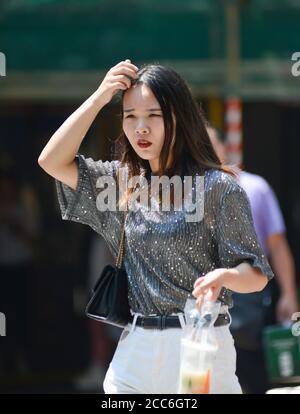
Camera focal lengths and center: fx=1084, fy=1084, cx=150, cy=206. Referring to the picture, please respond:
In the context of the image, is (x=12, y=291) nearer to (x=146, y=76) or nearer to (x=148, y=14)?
(x=148, y=14)

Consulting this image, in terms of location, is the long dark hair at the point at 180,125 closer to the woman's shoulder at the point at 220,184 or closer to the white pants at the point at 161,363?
the woman's shoulder at the point at 220,184

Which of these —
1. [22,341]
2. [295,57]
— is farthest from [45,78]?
[22,341]

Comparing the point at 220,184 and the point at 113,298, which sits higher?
the point at 220,184

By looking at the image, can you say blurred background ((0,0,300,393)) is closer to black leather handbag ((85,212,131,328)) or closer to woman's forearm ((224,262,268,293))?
black leather handbag ((85,212,131,328))

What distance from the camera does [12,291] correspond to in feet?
27.9

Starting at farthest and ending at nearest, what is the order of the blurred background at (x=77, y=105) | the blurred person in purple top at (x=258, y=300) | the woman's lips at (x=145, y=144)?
the blurred background at (x=77, y=105), the blurred person in purple top at (x=258, y=300), the woman's lips at (x=145, y=144)

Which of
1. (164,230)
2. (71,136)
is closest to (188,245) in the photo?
(164,230)

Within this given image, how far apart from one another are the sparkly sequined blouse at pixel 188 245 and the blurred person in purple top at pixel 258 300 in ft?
6.47

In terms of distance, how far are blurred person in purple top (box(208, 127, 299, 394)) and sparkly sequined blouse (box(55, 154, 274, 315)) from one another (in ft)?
6.47

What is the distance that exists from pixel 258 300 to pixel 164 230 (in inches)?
A: 87.3

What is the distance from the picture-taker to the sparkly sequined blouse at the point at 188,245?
3.12m

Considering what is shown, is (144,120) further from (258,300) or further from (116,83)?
(258,300)

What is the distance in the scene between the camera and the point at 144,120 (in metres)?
3.21

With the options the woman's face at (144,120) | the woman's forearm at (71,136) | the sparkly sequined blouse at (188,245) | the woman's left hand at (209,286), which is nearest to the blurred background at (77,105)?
the woman's forearm at (71,136)
